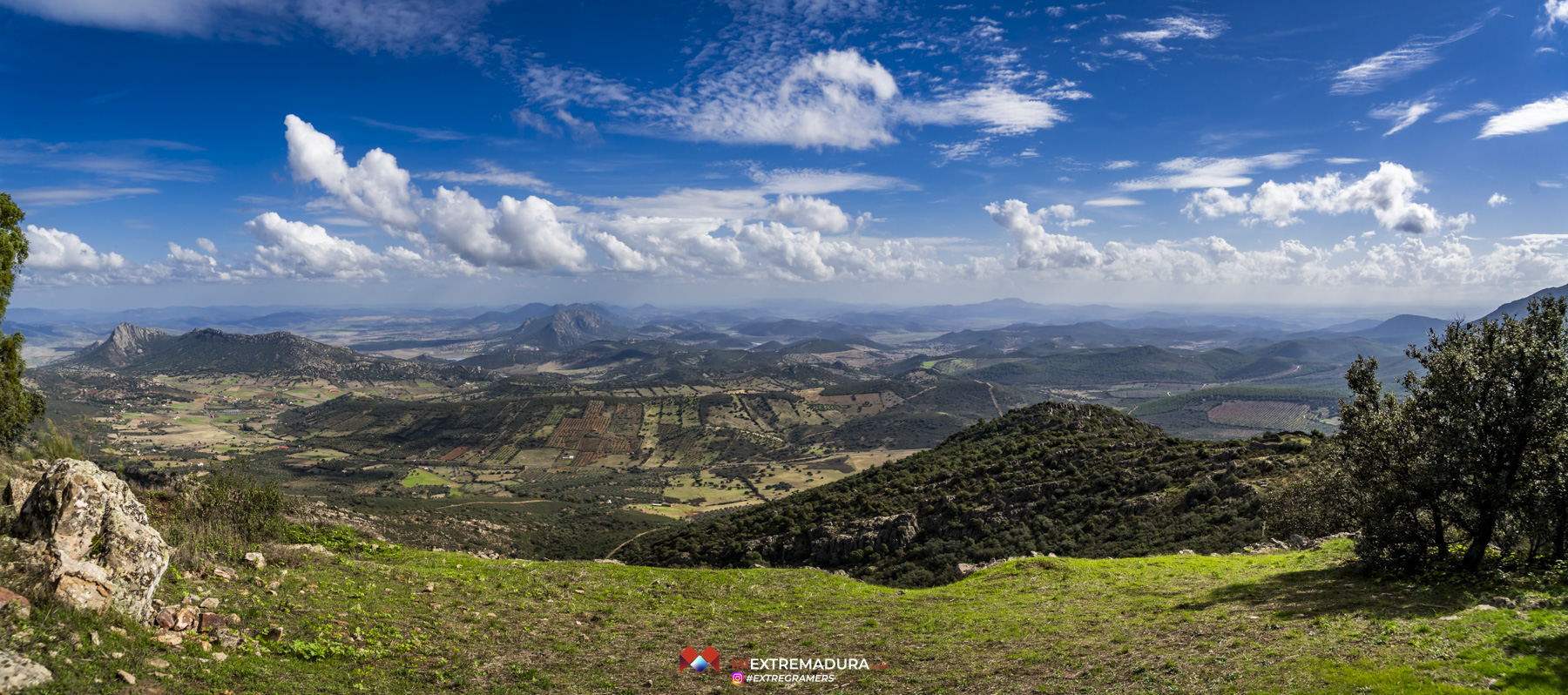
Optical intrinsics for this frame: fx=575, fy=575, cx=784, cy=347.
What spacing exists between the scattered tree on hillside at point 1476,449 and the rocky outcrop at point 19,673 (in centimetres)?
3861

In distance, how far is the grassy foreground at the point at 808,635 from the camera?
44.6 ft

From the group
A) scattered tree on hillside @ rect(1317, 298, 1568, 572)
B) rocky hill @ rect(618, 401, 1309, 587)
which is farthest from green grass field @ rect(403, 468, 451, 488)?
scattered tree on hillside @ rect(1317, 298, 1568, 572)

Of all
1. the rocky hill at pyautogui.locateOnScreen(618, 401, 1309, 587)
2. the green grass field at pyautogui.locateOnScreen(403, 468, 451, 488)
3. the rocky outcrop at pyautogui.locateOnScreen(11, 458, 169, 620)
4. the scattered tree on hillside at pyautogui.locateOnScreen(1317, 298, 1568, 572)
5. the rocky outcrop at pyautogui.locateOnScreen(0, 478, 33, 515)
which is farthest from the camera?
the green grass field at pyautogui.locateOnScreen(403, 468, 451, 488)

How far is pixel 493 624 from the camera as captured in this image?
2014 cm

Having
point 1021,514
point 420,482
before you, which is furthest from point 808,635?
point 420,482

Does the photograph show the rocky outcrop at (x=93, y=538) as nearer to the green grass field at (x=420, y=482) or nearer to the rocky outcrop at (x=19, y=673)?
the rocky outcrop at (x=19, y=673)

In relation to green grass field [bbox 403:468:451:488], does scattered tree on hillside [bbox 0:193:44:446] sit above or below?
above

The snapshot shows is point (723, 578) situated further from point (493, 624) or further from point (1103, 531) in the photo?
point (1103, 531)

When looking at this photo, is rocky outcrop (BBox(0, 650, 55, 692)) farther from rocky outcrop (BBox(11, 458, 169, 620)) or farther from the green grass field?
the green grass field

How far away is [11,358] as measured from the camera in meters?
30.5

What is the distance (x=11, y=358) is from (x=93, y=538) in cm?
2917

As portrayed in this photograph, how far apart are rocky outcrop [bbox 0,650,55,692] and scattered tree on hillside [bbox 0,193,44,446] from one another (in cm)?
2443

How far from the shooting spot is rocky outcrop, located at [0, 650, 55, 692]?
9.84 meters

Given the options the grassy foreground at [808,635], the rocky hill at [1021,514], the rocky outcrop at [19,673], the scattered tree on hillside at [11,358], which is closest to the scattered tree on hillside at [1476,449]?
the grassy foreground at [808,635]
